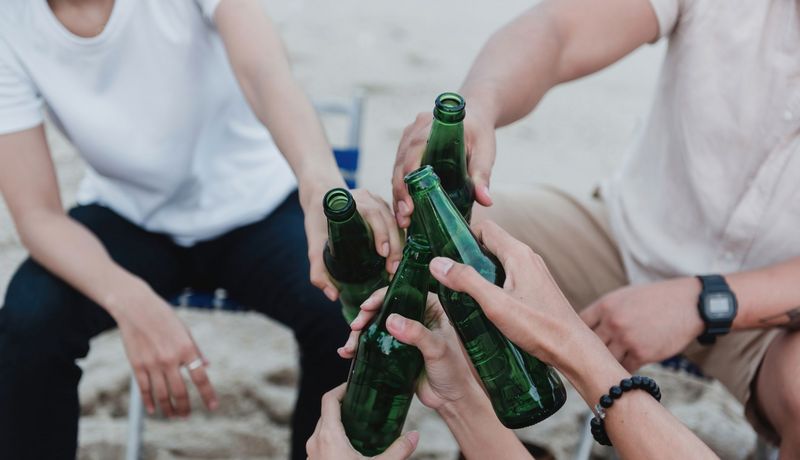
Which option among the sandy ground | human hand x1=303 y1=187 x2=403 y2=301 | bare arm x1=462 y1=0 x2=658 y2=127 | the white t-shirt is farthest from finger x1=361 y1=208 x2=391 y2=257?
the sandy ground

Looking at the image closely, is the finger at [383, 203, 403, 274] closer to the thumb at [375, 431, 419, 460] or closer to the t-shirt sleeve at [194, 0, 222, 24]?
the thumb at [375, 431, 419, 460]

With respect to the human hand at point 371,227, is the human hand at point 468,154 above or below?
above

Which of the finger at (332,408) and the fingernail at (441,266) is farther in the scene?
the finger at (332,408)

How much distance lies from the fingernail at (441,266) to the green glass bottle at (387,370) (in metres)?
0.15

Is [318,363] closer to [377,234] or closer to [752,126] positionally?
[377,234]

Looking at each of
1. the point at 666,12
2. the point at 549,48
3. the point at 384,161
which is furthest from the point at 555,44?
the point at 384,161

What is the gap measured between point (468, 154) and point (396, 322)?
426mm

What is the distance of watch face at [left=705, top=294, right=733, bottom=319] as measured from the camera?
177 centimetres

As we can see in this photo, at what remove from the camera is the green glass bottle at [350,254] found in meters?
1.41

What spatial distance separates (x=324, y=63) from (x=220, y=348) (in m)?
2.31

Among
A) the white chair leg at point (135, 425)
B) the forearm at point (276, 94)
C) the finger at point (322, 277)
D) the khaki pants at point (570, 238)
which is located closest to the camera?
the finger at point (322, 277)

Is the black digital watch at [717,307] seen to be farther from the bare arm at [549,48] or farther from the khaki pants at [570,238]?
the bare arm at [549,48]

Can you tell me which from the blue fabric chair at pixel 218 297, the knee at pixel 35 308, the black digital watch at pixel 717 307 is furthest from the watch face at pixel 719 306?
the knee at pixel 35 308

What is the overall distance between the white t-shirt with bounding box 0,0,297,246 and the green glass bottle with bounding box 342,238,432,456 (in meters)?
0.78
